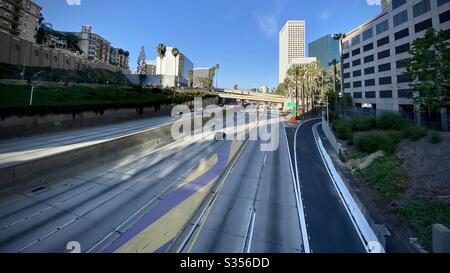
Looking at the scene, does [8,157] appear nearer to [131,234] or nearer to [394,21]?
[131,234]

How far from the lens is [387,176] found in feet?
59.1

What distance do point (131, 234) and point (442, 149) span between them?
23314mm

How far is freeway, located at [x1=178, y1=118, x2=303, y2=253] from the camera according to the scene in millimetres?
11898

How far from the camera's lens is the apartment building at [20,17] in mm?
74000

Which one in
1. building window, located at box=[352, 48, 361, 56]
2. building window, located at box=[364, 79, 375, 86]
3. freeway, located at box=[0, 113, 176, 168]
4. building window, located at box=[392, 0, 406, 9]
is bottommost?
freeway, located at box=[0, 113, 176, 168]

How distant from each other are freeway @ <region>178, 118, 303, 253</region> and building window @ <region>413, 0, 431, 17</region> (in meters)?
50.5

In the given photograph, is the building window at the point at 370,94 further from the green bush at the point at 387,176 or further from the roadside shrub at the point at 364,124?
the green bush at the point at 387,176

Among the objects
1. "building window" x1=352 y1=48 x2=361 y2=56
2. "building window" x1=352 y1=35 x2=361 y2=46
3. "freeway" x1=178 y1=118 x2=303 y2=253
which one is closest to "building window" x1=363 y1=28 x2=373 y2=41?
"building window" x1=352 y1=35 x2=361 y2=46

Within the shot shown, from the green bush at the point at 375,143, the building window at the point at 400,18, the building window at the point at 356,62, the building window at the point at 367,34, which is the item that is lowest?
the green bush at the point at 375,143

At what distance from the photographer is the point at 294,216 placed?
1492cm

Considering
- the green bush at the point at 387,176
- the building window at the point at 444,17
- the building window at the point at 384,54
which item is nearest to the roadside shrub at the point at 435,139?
the green bush at the point at 387,176

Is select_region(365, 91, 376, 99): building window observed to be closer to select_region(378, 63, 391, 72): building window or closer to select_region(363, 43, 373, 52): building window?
select_region(378, 63, 391, 72): building window

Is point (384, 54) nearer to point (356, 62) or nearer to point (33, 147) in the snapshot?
point (356, 62)

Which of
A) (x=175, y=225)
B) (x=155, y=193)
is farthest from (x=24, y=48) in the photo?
(x=175, y=225)
